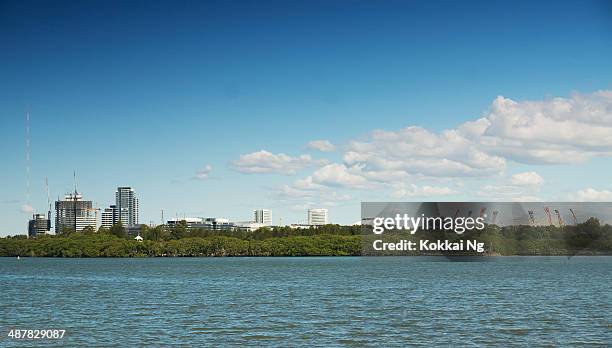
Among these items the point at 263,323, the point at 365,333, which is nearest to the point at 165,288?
the point at 263,323

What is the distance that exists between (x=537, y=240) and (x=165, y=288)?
12621cm

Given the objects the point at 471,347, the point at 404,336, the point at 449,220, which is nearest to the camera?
the point at 471,347

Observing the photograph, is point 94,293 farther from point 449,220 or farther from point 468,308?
point 449,220

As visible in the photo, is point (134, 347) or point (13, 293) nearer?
point (134, 347)

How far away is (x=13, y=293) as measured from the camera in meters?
67.8

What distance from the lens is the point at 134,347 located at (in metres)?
33.6

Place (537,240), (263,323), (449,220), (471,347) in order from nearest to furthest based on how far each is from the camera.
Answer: (471,347)
(263,323)
(449,220)
(537,240)

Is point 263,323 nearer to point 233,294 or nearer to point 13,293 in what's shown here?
point 233,294

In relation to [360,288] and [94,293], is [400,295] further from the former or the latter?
[94,293]

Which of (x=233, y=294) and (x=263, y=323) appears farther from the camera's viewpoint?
(x=233, y=294)

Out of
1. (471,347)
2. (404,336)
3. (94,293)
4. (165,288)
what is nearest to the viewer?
(471,347)

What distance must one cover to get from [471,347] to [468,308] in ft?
53.6

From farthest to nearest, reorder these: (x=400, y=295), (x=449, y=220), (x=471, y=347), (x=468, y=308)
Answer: (x=449, y=220) < (x=400, y=295) < (x=468, y=308) < (x=471, y=347)

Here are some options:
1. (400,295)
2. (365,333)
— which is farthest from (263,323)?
(400,295)
